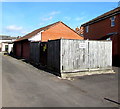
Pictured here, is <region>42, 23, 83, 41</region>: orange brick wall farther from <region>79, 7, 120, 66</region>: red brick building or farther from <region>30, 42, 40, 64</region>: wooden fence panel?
<region>30, 42, 40, 64</region>: wooden fence panel

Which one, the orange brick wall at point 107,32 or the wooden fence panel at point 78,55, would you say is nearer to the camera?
the wooden fence panel at point 78,55

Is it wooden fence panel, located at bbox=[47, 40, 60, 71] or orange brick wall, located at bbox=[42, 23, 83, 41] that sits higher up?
orange brick wall, located at bbox=[42, 23, 83, 41]

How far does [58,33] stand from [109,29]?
329 inches

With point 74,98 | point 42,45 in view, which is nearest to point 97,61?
point 42,45

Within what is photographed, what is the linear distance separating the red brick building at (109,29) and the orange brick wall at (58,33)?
3.14 metres

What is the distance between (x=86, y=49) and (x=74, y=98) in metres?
6.34

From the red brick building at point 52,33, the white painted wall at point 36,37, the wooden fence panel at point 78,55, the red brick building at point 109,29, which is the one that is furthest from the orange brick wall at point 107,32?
the white painted wall at point 36,37

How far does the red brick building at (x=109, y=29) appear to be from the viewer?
19.5 meters

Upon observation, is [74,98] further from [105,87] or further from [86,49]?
[86,49]

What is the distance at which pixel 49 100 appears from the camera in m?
6.11

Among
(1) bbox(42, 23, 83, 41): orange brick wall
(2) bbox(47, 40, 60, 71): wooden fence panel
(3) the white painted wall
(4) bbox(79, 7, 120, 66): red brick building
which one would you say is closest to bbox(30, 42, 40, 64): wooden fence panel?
(2) bbox(47, 40, 60, 71): wooden fence panel

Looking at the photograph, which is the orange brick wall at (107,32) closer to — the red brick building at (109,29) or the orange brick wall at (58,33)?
the red brick building at (109,29)

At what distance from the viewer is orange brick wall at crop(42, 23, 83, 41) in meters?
25.3

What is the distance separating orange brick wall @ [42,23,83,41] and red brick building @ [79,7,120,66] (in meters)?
3.14
